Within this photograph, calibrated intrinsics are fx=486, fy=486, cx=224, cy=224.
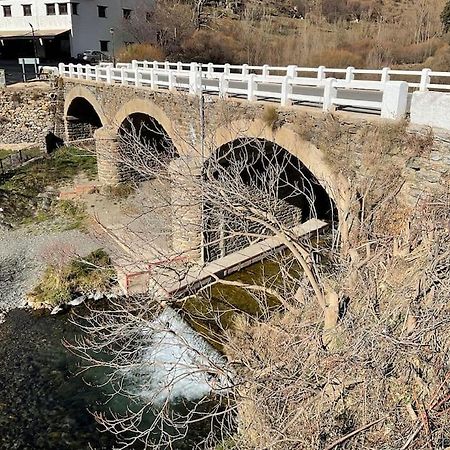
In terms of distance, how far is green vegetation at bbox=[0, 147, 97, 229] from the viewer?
20031 mm

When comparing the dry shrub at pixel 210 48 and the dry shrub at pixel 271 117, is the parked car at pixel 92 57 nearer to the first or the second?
the dry shrub at pixel 210 48

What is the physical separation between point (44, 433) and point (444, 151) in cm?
926


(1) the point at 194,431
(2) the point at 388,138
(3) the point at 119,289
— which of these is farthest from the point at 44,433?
(2) the point at 388,138

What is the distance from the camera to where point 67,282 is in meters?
14.6

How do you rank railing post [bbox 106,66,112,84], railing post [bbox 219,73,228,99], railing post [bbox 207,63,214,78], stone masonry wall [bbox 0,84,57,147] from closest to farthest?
railing post [bbox 219,73,228,99], railing post [bbox 207,63,214,78], railing post [bbox 106,66,112,84], stone masonry wall [bbox 0,84,57,147]

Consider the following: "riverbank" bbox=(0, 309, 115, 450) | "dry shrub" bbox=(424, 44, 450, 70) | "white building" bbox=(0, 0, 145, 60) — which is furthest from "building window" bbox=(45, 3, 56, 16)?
"riverbank" bbox=(0, 309, 115, 450)

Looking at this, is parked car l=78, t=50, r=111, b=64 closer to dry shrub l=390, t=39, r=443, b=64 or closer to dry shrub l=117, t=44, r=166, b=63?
dry shrub l=117, t=44, r=166, b=63

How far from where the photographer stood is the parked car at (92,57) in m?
37.2

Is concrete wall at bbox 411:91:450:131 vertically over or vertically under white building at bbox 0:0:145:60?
under

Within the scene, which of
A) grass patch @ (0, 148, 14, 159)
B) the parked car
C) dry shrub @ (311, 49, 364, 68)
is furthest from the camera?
the parked car

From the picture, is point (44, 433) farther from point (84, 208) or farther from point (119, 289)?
point (84, 208)

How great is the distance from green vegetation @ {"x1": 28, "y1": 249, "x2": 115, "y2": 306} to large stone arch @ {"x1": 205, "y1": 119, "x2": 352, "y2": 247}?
17.9 ft

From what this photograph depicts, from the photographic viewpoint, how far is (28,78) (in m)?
33.7

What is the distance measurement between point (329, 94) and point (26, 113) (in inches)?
975
